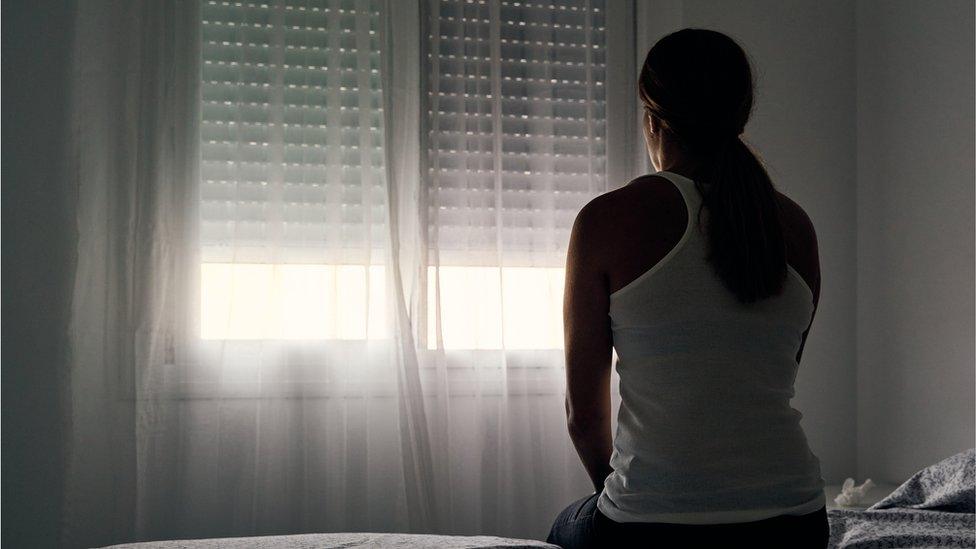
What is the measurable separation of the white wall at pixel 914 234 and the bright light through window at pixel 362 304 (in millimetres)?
1025

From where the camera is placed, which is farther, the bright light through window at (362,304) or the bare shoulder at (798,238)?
the bright light through window at (362,304)

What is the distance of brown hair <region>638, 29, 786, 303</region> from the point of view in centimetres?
90

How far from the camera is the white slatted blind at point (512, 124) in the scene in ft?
7.62

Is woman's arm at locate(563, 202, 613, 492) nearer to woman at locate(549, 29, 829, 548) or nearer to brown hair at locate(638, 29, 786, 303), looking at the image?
woman at locate(549, 29, 829, 548)

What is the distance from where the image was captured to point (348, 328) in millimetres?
2236

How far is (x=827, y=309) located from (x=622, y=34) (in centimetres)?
109

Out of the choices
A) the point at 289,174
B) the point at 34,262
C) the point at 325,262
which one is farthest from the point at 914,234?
the point at 34,262

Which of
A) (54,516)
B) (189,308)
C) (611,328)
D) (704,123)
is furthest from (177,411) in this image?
(704,123)

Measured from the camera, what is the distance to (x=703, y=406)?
2.93 feet

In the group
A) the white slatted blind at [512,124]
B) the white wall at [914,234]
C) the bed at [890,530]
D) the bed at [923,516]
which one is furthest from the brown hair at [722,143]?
the white wall at [914,234]

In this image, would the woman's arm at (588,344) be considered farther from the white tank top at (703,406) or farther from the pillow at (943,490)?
the pillow at (943,490)

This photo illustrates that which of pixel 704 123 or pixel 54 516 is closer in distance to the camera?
pixel 704 123

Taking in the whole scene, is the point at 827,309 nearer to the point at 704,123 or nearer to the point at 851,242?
the point at 851,242

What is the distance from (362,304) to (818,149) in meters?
1.54
